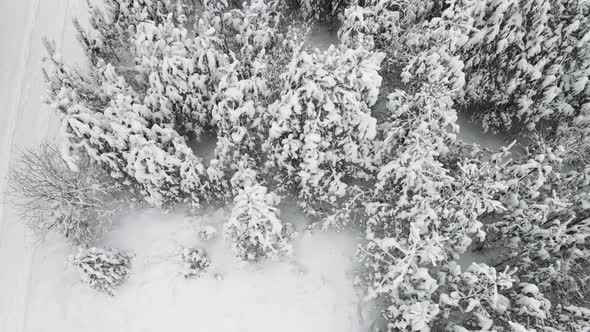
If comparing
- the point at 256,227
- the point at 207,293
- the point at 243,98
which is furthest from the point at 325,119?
the point at 207,293

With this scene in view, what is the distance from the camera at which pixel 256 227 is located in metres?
14.2

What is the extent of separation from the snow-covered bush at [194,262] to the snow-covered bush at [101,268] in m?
2.83

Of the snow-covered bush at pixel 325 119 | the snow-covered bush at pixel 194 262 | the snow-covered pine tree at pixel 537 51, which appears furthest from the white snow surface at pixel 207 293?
the snow-covered pine tree at pixel 537 51

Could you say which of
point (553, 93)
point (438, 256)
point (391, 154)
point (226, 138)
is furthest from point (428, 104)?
point (226, 138)

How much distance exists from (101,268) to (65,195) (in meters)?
3.69

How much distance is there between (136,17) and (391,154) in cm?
1518

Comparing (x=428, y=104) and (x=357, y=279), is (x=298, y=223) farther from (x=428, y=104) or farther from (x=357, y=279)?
(x=428, y=104)

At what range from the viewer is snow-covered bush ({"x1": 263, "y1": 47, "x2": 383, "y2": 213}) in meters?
12.9

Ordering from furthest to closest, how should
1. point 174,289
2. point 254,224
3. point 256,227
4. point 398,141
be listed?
1. point 174,289
2. point 398,141
3. point 256,227
4. point 254,224

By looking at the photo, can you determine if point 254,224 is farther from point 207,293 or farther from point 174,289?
point 174,289

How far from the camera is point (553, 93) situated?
16.1 m

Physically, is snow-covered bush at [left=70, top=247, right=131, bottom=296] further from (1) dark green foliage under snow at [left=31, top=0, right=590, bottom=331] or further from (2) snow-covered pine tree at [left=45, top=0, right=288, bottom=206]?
(1) dark green foliage under snow at [left=31, top=0, right=590, bottom=331]

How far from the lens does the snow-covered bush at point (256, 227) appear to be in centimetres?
1335

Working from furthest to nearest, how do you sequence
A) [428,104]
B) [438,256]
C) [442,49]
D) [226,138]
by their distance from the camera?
1. [226,138]
2. [442,49]
3. [428,104]
4. [438,256]
